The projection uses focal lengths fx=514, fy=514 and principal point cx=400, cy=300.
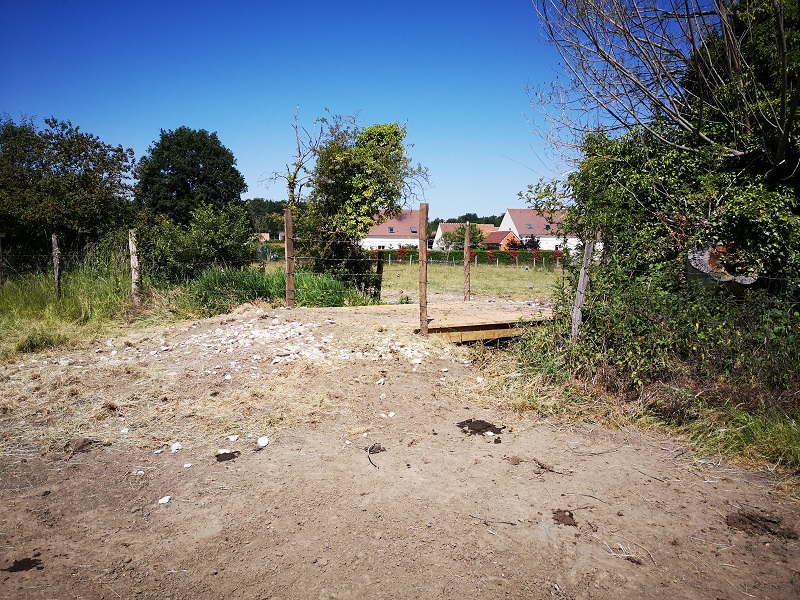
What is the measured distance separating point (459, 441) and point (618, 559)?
174 centimetres

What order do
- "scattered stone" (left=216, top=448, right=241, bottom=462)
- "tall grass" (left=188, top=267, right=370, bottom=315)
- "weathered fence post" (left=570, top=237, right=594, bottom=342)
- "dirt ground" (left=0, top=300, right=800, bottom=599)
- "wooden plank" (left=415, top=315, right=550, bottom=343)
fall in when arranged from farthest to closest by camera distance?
"tall grass" (left=188, top=267, right=370, bottom=315) → "wooden plank" (left=415, top=315, right=550, bottom=343) → "weathered fence post" (left=570, top=237, right=594, bottom=342) → "scattered stone" (left=216, top=448, right=241, bottom=462) → "dirt ground" (left=0, top=300, right=800, bottom=599)

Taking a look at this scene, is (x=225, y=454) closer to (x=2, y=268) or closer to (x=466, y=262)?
(x=466, y=262)

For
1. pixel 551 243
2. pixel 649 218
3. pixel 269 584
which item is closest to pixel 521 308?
pixel 649 218

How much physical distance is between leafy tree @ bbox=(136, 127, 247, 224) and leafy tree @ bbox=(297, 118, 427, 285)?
30.3m

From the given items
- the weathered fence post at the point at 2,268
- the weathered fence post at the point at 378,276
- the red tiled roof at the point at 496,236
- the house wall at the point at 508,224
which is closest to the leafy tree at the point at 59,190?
the weathered fence post at the point at 2,268

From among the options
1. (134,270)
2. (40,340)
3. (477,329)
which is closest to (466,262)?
(477,329)

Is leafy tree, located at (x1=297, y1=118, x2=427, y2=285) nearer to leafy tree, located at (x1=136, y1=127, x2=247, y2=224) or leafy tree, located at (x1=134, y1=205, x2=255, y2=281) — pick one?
leafy tree, located at (x1=134, y1=205, x2=255, y2=281)

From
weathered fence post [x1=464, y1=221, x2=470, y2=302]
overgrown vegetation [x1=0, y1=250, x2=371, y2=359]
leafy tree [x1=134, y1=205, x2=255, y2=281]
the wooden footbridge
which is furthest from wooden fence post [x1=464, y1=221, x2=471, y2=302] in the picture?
leafy tree [x1=134, y1=205, x2=255, y2=281]

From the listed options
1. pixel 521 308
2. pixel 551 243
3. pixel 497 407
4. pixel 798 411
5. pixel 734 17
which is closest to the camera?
pixel 798 411

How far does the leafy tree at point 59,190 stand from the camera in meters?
9.80

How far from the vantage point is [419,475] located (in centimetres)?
364

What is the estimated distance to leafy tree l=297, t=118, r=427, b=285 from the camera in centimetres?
1018

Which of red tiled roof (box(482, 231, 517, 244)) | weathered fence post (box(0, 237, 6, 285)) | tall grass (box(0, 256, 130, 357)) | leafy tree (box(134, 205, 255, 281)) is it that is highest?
red tiled roof (box(482, 231, 517, 244))

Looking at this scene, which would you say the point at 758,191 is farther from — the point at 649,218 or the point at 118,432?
the point at 118,432
